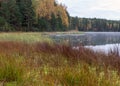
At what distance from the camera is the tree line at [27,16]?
51062 millimetres

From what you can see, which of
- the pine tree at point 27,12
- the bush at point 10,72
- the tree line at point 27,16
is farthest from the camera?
the pine tree at point 27,12

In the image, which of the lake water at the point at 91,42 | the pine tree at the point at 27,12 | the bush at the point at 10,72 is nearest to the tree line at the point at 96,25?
the pine tree at the point at 27,12

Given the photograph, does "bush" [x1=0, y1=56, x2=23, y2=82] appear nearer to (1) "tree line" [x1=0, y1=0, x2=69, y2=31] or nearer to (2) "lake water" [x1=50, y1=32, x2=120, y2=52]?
(2) "lake water" [x1=50, y1=32, x2=120, y2=52]

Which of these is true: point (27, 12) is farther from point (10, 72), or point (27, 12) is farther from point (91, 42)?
point (10, 72)

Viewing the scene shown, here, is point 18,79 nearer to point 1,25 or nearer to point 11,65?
point 11,65

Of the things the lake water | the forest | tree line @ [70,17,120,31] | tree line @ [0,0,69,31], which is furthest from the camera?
tree line @ [70,17,120,31]

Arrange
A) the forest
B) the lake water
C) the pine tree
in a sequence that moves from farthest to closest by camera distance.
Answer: the pine tree < the forest < the lake water

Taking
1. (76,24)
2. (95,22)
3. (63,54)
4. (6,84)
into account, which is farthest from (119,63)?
(95,22)

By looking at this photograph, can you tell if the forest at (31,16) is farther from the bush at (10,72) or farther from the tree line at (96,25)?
the tree line at (96,25)

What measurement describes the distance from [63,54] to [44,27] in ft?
170

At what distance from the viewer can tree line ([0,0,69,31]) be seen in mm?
51062

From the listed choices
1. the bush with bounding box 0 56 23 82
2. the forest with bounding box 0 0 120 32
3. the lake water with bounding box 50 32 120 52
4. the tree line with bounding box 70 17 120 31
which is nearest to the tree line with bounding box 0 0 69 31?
the forest with bounding box 0 0 120 32

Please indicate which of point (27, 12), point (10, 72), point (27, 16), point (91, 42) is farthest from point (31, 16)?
point (10, 72)

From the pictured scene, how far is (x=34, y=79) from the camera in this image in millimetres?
5645
